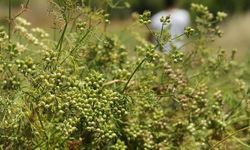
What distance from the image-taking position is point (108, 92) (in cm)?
204

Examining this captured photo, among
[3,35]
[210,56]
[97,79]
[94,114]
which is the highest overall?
[210,56]

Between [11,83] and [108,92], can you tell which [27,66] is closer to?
[11,83]

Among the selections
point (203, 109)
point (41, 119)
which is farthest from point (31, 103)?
point (203, 109)

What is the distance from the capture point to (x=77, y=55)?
7.07 feet

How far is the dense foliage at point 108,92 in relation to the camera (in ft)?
6.57

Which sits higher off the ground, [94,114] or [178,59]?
[178,59]

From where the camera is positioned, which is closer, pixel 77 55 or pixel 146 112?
pixel 77 55

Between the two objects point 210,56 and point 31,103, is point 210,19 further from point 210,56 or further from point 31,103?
point 31,103

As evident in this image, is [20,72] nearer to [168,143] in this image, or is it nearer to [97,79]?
[97,79]

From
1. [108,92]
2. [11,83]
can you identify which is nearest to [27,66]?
[11,83]

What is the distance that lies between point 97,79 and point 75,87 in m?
0.09

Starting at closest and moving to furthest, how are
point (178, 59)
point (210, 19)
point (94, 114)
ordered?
point (94, 114)
point (178, 59)
point (210, 19)

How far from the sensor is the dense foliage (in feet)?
6.57

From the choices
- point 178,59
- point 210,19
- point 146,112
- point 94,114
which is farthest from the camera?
point 210,19
